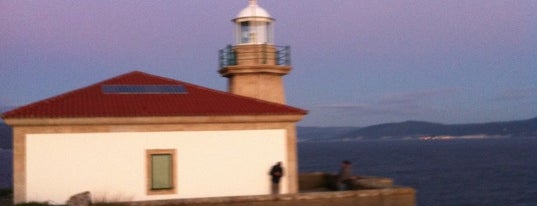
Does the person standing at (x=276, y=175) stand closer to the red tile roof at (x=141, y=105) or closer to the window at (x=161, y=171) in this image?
the red tile roof at (x=141, y=105)

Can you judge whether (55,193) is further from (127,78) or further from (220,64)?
(220,64)

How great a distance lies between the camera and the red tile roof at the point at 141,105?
15.7 meters

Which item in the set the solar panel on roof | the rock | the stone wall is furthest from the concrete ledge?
the solar panel on roof

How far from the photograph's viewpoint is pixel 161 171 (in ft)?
52.8

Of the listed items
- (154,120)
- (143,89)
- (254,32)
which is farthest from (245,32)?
Answer: (154,120)

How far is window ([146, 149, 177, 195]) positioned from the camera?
16.0m

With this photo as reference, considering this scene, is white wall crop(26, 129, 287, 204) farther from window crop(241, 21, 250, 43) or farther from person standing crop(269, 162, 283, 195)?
window crop(241, 21, 250, 43)

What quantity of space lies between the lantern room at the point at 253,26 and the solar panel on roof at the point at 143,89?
369 centimetres

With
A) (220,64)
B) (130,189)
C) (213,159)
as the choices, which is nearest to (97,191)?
(130,189)

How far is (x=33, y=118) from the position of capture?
15164 millimetres

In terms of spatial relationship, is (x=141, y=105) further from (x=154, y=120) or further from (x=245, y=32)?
(x=245, y=32)

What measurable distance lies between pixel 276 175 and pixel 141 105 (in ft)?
11.9

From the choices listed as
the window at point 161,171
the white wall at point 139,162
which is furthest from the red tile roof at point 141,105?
the window at point 161,171

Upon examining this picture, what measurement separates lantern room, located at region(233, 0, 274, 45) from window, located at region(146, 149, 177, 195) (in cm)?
624
